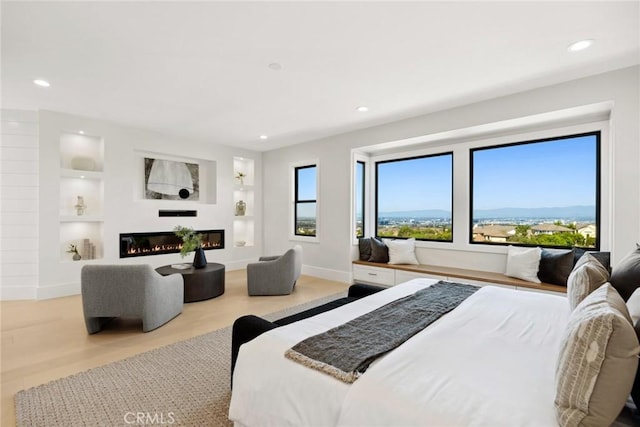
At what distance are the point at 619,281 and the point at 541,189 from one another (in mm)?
2594

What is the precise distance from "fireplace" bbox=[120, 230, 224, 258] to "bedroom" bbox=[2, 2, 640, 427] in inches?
6.0

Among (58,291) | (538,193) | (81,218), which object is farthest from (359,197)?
(58,291)

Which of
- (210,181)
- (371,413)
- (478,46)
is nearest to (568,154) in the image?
(478,46)

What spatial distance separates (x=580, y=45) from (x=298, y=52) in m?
2.40

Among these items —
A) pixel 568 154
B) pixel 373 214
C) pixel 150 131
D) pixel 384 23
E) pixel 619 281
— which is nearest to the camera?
pixel 619 281

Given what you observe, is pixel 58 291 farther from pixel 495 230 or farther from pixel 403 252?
pixel 495 230

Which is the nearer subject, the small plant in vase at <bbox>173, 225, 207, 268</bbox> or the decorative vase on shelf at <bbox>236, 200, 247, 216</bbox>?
the small plant in vase at <bbox>173, 225, 207, 268</bbox>

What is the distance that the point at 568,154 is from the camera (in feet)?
12.3

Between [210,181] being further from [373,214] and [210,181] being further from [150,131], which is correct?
[373,214]

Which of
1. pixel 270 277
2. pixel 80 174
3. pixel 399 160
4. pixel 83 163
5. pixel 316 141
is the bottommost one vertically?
pixel 270 277

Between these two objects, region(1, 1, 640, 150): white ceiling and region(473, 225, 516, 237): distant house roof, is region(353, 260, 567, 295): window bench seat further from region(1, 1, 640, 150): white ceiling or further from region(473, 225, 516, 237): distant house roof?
region(1, 1, 640, 150): white ceiling

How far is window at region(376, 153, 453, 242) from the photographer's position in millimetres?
4801

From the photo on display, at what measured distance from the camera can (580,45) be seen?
2.55m

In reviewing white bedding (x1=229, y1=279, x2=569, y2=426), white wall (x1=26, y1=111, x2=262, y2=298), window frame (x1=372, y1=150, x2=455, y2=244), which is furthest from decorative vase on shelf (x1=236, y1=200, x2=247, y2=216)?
white bedding (x1=229, y1=279, x2=569, y2=426)
